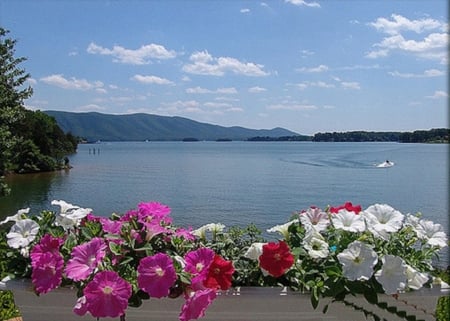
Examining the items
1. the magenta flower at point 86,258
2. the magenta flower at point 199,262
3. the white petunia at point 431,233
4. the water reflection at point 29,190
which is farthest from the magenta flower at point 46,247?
the water reflection at point 29,190

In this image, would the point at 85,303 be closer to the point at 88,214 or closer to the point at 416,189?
the point at 88,214

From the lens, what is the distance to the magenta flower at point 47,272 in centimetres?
153

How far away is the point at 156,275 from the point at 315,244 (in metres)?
0.54

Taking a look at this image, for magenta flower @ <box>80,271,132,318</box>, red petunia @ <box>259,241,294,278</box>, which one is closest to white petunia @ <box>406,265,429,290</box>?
red petunia @ <box>259,241,294,278</box>

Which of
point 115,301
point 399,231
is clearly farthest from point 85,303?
point 399,231

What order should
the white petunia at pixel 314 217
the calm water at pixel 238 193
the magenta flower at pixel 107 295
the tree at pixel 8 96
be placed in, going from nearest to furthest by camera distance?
the magenta flower at pixel 107 295, the white petunia at pixel 314 217, the tree at pixel 8 96, the calm water at pixel 238 193

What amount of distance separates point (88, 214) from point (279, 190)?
35750 mm

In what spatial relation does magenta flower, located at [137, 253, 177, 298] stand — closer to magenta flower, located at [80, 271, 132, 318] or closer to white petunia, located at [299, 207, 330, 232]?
magenta flower, located at [80, 271, 132, 318]

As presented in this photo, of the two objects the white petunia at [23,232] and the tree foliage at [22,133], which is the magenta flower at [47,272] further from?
the tree foliage at [22,133]

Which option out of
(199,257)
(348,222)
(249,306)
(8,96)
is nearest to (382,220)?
(348,222)

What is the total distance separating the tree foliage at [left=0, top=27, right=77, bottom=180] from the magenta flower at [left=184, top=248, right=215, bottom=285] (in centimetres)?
1378

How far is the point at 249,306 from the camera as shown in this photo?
1569 mm

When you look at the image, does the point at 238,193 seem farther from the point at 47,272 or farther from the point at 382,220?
the point at 47,272

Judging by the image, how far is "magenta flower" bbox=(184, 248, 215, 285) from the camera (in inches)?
59.4
